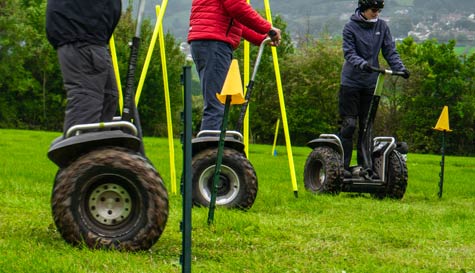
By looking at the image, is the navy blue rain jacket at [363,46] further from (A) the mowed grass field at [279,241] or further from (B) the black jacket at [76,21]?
(B) the black jacket at [76,21]

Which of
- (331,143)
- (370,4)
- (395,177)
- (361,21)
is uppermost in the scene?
(370,4)

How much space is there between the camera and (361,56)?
27.1 feet

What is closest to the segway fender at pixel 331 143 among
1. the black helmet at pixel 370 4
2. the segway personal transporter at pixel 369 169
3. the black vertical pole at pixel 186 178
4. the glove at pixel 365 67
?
the segway personal transporter at pixel 369 169

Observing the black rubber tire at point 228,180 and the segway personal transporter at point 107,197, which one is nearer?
the segway personal transporter at point 107,197

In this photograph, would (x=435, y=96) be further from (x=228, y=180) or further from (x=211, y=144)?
(x=228, y=180)

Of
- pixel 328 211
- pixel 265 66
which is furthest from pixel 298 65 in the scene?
pixel 328 211

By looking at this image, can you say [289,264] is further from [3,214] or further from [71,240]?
[3,214]

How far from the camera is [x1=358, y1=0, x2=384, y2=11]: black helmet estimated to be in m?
7.99

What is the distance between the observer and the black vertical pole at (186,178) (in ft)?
8.66

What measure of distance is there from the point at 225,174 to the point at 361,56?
281 cm

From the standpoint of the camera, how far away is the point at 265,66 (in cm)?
6831

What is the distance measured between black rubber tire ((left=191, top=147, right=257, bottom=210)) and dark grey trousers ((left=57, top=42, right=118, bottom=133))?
6.05ft

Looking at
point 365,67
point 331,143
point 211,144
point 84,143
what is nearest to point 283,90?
point 331,143

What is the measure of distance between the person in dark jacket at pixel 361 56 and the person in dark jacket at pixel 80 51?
415cm
